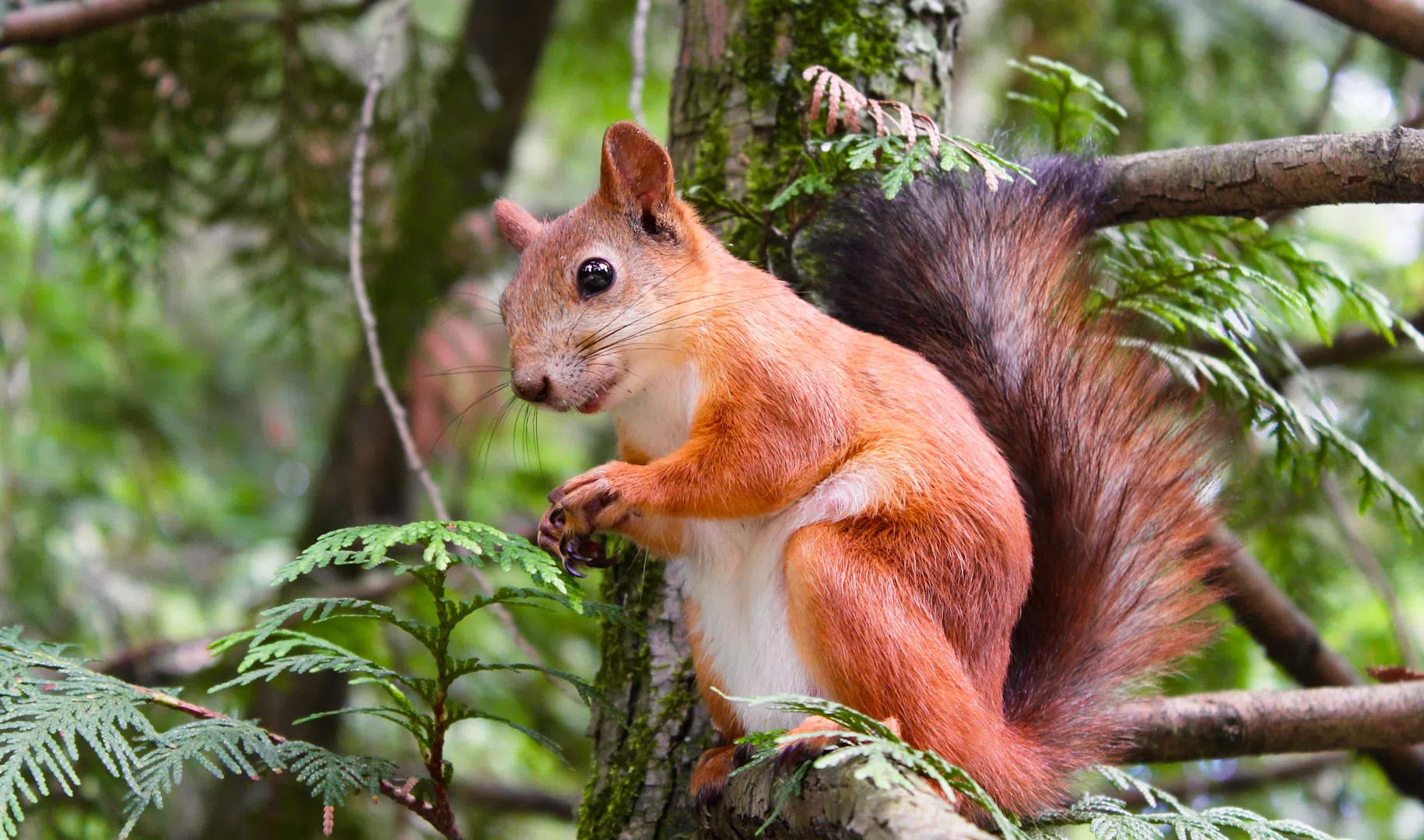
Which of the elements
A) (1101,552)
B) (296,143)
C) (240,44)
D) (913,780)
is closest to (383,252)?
(296,143)

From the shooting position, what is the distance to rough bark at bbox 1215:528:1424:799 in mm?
2348

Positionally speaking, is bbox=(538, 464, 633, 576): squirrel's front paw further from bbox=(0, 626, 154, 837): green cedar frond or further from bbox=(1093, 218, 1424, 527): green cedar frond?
bbox=(1093, 218, 1424, 527): green cedar frond

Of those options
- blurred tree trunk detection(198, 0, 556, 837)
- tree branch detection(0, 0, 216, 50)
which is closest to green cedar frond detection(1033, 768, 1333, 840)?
blurred tree trunk detection(198, 0, 556, 837)

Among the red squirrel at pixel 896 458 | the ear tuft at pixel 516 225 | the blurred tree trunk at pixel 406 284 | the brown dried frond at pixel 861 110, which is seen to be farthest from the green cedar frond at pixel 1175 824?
the blurred tree trunk at pixel 406 284

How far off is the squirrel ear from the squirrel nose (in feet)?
1.00

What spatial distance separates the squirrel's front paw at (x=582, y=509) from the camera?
1492mm

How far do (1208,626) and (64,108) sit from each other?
2.73 m

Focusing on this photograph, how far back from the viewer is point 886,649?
1.46 metres

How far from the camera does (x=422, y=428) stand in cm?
370

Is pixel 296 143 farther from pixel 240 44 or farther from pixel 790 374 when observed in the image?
pixel 790 374

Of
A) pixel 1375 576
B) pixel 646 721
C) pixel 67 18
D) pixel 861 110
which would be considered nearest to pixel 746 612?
pixel 646 721

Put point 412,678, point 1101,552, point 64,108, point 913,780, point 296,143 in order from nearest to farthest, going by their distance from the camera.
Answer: point 913,780 < point 412,678 < point 1101,552 < point 64,108 < point 296,143

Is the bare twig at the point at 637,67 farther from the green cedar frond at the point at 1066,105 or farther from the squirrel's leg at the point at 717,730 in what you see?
the squirrel's leg at the point at 717,730

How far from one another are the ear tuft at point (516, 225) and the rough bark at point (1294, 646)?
1465 mm
